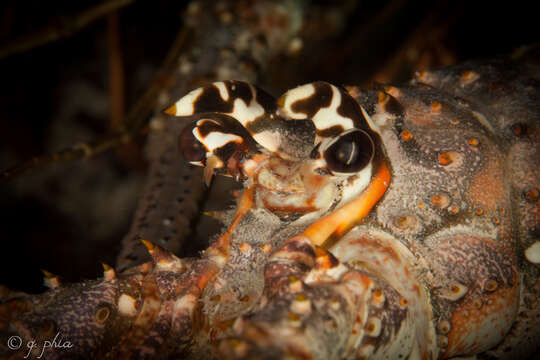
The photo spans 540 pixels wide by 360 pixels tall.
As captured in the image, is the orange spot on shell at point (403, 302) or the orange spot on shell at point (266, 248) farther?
the orange spot on shell at point (266, 248)

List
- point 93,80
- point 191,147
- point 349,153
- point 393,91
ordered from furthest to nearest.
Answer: point 93,80 → point 393,91 → point 191,147 → point 349,153

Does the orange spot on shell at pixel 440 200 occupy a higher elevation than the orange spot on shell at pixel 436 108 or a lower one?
lower

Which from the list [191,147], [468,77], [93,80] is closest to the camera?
[191,147]

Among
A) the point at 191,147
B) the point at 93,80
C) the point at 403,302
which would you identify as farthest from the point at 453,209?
the point at 93,80

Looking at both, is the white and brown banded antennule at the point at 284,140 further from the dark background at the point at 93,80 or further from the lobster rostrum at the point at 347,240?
the dark background at the point at 93,80

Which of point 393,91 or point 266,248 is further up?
point 393,91

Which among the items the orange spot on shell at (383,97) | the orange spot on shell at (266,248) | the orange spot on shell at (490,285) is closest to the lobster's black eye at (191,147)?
the orange spot on shell at (266,248)

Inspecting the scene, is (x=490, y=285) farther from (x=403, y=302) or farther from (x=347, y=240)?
(x=347, y=240)

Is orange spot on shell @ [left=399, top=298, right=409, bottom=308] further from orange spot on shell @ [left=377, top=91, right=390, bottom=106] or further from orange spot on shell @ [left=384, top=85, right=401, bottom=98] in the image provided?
orange spot on shell @ [left=384, top=85, right=401, bottom=98]
